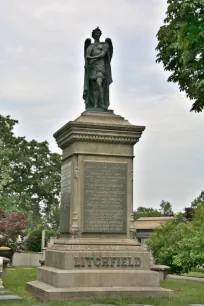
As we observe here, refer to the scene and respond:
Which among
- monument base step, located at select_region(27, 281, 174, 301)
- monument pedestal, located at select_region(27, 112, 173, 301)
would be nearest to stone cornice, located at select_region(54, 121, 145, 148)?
monument pedestal, located at select_region(27, 112, 173, 301)

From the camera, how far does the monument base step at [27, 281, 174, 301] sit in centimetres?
1166

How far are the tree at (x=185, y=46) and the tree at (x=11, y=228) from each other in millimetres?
19004

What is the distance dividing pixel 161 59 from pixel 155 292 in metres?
11.2

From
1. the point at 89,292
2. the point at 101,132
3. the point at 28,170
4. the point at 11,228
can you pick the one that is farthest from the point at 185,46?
the point at 28,170

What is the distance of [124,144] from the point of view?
45.3 ft

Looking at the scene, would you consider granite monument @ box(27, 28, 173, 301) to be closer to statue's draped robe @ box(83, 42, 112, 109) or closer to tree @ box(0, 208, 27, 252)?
statue's draped robe @ box(83, 42, 112, 109)

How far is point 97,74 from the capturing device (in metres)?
14.8

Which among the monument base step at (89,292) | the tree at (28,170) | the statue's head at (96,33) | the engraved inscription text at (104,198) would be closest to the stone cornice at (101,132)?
the engraved inscription text at (104,198)

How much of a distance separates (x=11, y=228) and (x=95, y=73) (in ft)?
76.1

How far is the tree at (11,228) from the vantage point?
118 feet

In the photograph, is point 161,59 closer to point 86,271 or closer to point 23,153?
point 86,271

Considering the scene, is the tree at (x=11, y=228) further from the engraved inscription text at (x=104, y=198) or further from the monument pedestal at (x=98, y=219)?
the engraved inscription text at (x=104, y=198)

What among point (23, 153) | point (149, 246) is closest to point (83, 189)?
point (149, 246)

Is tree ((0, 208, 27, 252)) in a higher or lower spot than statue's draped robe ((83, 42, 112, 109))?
lower
